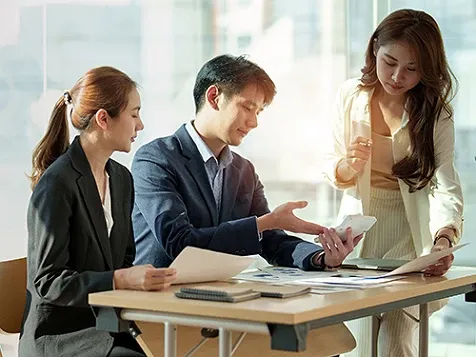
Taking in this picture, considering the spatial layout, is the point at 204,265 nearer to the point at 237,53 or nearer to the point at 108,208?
the point at 108,208

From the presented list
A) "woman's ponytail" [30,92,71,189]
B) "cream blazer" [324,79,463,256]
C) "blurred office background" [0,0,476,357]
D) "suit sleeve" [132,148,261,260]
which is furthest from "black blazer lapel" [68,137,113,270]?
"blurred office background" [0,0,476,357]

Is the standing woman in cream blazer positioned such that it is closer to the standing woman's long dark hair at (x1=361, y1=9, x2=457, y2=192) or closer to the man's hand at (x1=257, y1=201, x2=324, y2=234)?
the standing woman's long dark hair at (x1=361, y1=9, x2=457, y2=192)

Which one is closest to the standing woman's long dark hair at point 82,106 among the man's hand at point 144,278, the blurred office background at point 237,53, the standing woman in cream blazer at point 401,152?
the man's hand at point 144,278

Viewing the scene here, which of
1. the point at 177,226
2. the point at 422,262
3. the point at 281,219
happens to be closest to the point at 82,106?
the point at 177,226

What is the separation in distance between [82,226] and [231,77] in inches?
30.0

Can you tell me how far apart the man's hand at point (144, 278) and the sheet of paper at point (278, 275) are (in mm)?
368

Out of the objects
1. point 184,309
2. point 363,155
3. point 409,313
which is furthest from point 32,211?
point 409,313

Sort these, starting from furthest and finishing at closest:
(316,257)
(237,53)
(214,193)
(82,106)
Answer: (237,53) → (214,193) → (316,257) → (82,106)

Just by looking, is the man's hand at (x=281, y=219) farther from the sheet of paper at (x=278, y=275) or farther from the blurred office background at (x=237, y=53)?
the blurred office background at (x=237, y=53)

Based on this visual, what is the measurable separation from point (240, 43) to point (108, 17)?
0.69 m

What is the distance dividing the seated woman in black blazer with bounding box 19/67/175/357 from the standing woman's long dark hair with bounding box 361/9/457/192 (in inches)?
36.6

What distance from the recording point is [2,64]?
4961 millimetres

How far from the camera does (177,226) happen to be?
9.67ft

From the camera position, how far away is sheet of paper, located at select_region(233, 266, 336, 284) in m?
2.76
